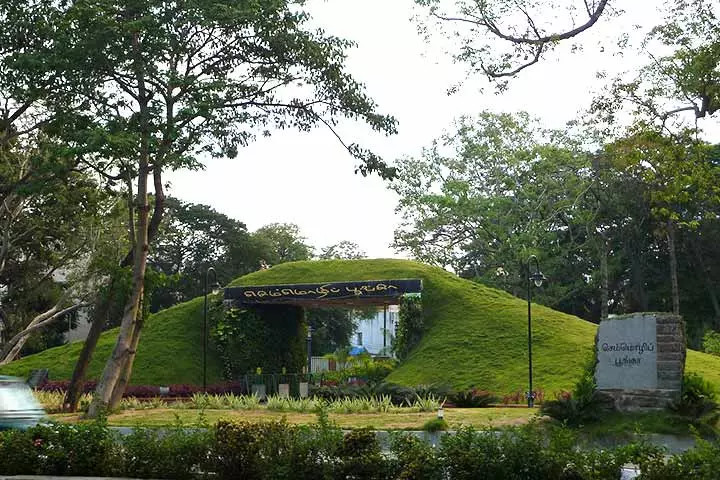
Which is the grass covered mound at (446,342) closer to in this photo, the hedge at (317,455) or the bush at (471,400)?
the bush at (471,400)

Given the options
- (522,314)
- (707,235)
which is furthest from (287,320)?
(707,235)

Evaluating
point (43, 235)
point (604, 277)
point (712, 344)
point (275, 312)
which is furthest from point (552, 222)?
point (43, 235)

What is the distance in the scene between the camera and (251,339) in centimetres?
3678

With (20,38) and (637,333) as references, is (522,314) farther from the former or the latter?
(20,38)

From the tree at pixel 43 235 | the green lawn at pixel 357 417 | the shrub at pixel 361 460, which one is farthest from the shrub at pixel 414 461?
the tree at pixel 43 235

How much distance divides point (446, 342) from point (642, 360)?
15.8 metres

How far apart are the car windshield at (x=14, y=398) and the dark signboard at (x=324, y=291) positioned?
70.5ft

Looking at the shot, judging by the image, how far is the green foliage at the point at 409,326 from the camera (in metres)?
35.3

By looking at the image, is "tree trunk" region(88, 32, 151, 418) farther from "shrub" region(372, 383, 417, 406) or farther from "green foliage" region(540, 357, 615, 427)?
"green foliage" region(540, 357, 615, 427)

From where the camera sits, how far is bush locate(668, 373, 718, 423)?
1723 centimetres

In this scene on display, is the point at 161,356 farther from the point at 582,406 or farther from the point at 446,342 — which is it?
the point at 582,406

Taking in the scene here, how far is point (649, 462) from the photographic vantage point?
27.2 feet

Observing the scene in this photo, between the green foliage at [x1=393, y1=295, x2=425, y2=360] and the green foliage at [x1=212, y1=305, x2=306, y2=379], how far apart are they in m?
5.66

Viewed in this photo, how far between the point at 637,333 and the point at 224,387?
20.1 meters
